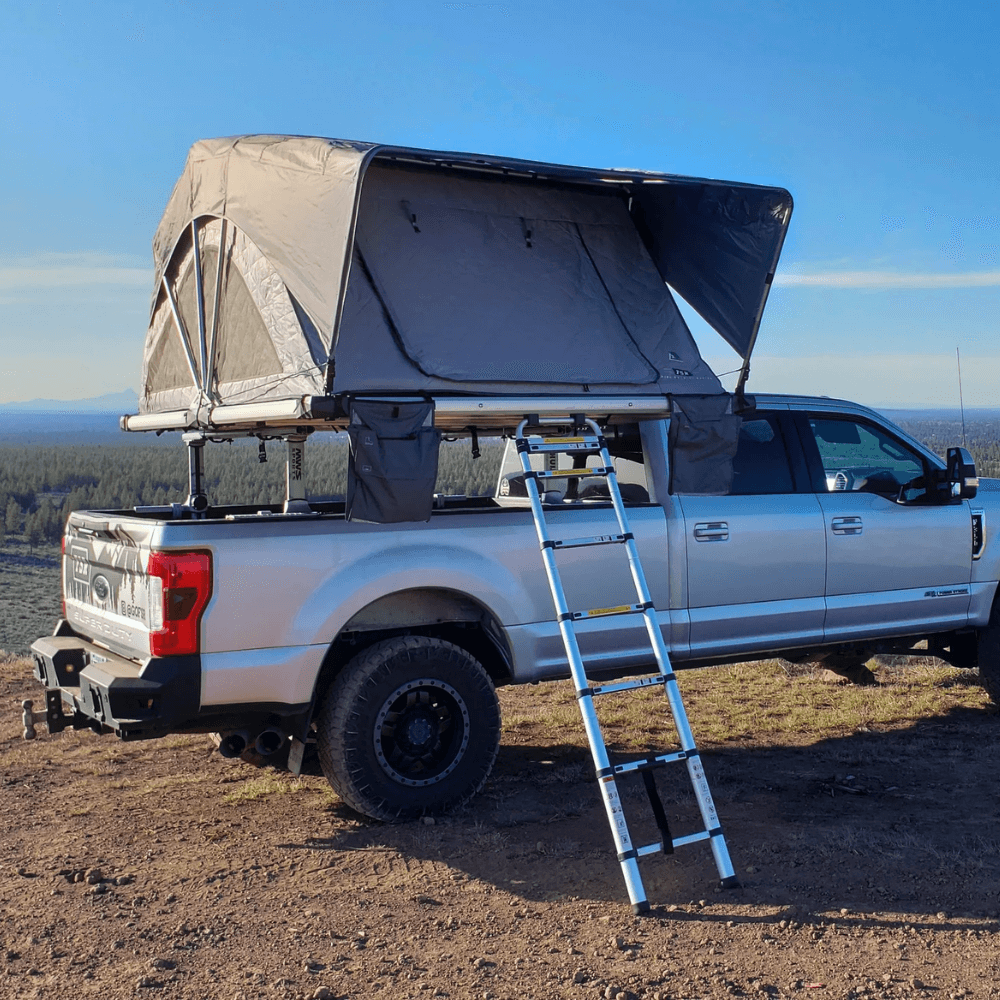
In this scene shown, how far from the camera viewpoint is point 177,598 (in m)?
5.06

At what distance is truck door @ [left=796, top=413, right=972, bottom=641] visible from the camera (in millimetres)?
7129

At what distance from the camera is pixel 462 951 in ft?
13.8

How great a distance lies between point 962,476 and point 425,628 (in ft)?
11.8

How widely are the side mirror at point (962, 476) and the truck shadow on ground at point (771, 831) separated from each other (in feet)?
4.95

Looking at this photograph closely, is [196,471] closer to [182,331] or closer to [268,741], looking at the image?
[182,331]

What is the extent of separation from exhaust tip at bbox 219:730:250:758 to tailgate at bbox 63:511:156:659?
522 millimetres

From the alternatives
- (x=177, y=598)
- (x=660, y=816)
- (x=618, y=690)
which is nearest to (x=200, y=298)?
(x=177, y=598)

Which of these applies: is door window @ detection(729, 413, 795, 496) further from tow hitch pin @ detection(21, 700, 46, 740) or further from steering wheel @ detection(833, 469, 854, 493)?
tow hitch pin @ detection(21, 700, 46, 740)

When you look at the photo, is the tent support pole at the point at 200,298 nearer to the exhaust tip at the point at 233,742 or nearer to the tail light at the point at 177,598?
the tail light at the point at 177,598

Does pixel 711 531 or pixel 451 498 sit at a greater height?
pixel 451 498

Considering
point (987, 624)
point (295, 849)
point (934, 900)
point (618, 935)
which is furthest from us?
point (987, 624)

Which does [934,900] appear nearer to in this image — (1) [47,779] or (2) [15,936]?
(2) [15,936]

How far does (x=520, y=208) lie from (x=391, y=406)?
1.76 meters

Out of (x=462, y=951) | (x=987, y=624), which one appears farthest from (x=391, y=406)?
(x=987, y=624)
